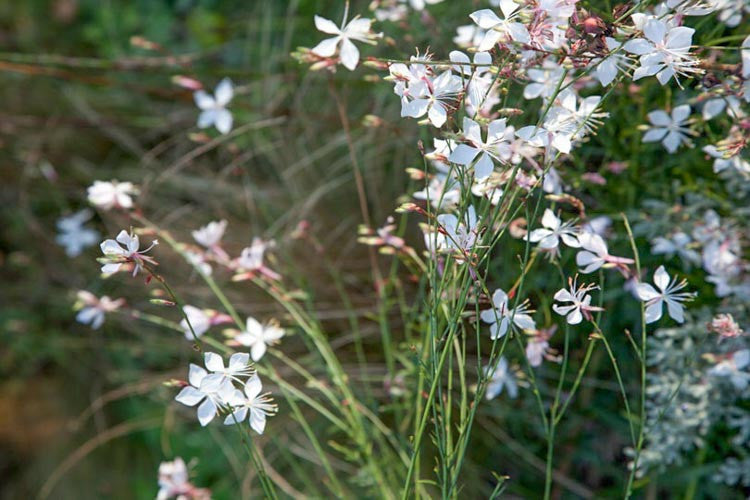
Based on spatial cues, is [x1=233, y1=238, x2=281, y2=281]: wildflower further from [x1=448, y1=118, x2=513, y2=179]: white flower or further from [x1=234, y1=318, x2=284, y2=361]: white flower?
[x1=448, y1=118, x2=513, y2=179]: white flower

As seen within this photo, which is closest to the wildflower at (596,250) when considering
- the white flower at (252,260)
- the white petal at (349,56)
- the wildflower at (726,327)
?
the wildflower at (726,327)

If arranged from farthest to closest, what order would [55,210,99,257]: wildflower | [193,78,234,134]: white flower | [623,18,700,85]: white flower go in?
1. [55,210,99,257]: wildflower
2. [193,78,234,134]: white flower
3. [623,18,700,85]: white flower

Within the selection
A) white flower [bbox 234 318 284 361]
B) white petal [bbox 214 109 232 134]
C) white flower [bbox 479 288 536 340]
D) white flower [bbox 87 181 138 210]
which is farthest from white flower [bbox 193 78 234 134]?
white flower [bbox 479 288 536 340]

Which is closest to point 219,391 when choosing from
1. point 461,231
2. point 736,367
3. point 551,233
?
point 461,231

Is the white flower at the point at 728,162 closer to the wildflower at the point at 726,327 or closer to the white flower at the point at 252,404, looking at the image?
the wildflower at the point at 726,327

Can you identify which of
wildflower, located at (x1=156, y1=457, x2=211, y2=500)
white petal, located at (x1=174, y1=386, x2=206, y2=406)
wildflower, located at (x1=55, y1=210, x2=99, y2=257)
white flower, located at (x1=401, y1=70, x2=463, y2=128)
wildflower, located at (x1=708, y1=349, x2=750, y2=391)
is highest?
white flower, located at (x1=401, y1=70, x2=463, y2=128)

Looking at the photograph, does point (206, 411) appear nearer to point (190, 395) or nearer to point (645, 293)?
point (190, 395)

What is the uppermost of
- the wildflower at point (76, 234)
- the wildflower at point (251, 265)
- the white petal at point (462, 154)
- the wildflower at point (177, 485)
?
the white petal at point (462, 154)
